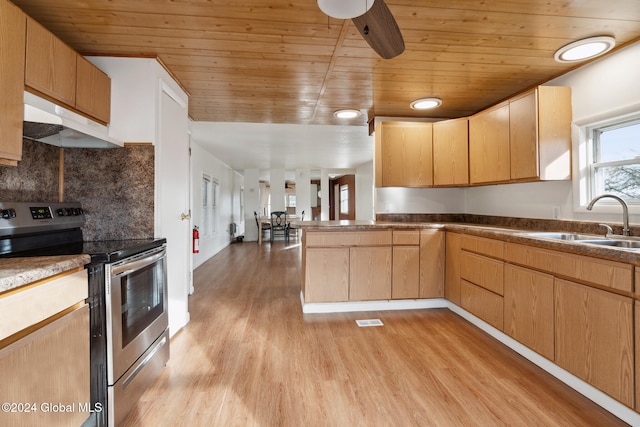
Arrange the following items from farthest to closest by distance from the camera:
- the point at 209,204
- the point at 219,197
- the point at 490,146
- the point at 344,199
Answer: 1. the point at 344,199
2. the point at 219,197
3. the point at 209,204
4. the point at 490,146

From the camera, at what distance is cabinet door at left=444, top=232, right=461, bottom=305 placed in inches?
115

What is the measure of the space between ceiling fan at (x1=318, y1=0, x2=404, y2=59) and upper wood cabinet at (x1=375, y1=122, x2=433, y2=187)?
1.91 meters

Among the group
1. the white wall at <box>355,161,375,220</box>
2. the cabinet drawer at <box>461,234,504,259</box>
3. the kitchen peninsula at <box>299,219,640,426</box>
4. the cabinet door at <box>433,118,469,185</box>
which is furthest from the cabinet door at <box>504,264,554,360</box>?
the white wall at <box>355,161,375,220</box>

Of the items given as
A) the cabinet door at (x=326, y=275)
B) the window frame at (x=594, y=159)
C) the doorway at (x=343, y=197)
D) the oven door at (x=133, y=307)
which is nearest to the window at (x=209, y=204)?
the cabinet door at (x=326, y=275)

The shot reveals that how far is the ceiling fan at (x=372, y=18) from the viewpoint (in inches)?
49.5

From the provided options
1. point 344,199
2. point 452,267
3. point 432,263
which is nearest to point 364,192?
point 344,199

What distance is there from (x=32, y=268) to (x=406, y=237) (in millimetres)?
2803

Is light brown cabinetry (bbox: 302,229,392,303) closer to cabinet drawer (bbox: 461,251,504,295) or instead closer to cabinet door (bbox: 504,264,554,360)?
cabinet drawer (bbox: 461,251,504,295)

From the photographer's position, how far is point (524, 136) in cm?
257

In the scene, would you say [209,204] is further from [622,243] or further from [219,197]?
[622,243]

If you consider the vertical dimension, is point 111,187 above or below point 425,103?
below

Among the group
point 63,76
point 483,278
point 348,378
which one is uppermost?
point 63,76

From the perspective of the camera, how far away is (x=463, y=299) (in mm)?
2846

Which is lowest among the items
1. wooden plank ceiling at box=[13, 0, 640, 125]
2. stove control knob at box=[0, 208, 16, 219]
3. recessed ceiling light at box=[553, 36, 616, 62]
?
stove control knob at box=[0, 208, 16, 219]
